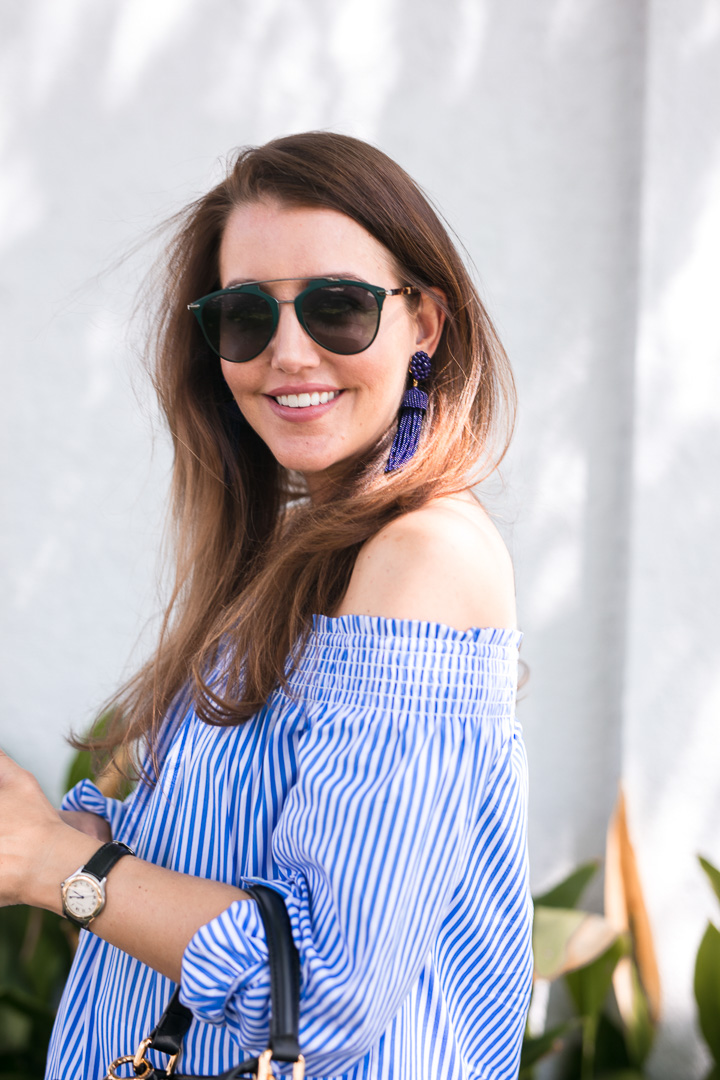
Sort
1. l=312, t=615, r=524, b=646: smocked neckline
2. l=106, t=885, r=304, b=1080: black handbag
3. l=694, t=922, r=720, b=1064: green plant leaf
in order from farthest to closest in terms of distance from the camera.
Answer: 1. l=694, t=922, r=720, b=1064: green plant leaf
2. l=312, t=615, r=524, b=646: smocked neckline
3. l=106, t=885, r=304, b=1080: black handbag

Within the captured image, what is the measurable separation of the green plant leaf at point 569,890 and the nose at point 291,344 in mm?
1886

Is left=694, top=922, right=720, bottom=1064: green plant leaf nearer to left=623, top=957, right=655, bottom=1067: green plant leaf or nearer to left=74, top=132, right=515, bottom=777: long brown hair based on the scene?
left=623, top=957, right=655, bottom=1067: green plant leaf

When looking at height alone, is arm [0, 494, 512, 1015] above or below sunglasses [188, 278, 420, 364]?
below

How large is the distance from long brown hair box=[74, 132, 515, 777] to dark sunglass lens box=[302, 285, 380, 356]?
0.11m

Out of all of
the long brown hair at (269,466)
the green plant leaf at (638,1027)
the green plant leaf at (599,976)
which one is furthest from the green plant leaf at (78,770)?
the green plant leaf at (638,1027)

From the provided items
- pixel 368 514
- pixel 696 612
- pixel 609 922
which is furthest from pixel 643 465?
pixel 368 514

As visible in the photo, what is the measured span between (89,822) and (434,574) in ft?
2.47

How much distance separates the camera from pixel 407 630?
0.91m

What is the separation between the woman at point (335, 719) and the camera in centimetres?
84

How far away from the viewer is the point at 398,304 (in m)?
1.21

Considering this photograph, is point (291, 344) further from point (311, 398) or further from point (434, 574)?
point (434, 574)

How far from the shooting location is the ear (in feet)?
4.16

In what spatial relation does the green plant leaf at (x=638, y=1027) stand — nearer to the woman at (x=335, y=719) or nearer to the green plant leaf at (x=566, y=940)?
the green plant leaf at (x=566, y=940)

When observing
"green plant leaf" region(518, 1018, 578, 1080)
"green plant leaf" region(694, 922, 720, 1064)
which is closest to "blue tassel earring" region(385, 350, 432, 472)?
"green plant leaf" region(694, 922, 720, 1064)
